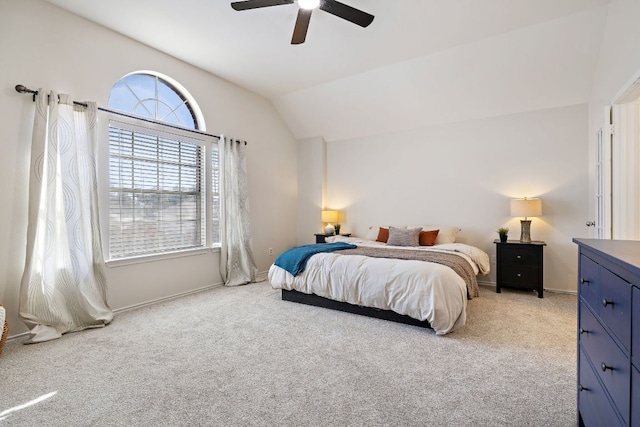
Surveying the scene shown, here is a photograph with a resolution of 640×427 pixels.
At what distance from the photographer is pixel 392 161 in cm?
528

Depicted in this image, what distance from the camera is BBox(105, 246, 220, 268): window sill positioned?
10.9ft

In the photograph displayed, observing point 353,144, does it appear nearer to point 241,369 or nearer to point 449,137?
point 449,137

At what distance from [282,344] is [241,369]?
0.45 metres

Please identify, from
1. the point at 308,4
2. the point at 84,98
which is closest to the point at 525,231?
the point at 308,4

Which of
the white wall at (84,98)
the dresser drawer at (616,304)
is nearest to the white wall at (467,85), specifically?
the white wall at (84,98)

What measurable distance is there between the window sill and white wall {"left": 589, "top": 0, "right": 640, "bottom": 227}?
458 centimetres

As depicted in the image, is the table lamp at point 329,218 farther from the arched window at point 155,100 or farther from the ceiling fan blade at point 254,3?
the ceiling fan blade at point 254,3

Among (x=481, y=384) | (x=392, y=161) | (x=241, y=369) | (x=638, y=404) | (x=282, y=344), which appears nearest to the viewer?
(x=638, y=404)

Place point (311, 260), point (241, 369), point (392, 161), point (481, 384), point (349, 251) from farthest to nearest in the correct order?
point (392, 161)
point (349, 251)
point (311, 260)
point (241, 369)
point (481, 384)

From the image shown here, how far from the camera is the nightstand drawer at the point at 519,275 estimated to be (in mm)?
3844

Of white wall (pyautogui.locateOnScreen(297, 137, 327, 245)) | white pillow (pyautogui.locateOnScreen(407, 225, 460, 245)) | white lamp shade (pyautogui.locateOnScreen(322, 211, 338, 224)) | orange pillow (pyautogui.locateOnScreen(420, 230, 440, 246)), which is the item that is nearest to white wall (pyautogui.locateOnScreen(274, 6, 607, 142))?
white wall (pyautogui.locateOnScreen(297, 137, 327, 245))

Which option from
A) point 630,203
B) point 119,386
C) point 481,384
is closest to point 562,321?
point 630,203

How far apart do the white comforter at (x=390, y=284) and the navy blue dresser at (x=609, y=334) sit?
117 cm

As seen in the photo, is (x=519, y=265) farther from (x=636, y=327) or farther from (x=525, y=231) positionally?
(x=636, y=327)
